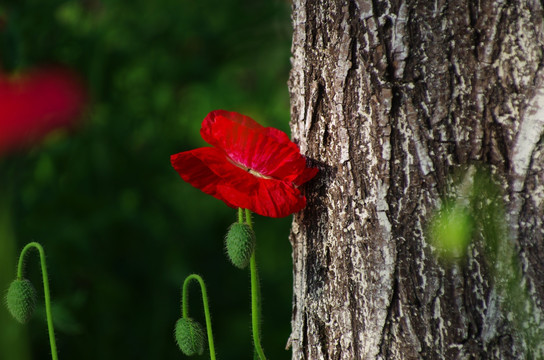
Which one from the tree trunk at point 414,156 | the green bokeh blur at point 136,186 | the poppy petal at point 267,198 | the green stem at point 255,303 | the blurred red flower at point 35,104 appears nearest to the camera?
the tree trunk at point 414,156

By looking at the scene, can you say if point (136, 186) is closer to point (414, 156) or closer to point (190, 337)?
point (190, 337)

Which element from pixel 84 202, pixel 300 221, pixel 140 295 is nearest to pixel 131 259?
pixel 140 295

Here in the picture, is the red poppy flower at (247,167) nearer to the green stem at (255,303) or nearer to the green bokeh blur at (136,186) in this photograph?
the green stem at (255,303)

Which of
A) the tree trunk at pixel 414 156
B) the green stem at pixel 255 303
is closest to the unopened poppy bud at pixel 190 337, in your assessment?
the green stem at pixel 255 303

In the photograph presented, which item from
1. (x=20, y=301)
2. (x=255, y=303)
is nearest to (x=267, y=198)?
(x=255, y=303)

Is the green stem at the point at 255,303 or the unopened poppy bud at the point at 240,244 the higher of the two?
the unopened poppy bud at the point at 240,244

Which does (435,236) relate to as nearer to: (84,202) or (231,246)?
(231,246)

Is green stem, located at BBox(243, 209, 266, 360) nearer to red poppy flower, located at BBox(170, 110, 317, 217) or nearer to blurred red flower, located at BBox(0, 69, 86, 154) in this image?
red poppy flower, located at BBox(170, 110, 317, 217)
